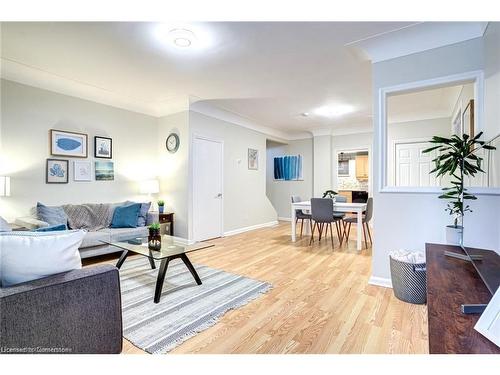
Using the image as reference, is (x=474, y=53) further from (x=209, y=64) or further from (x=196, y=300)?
(x=196, y=300)

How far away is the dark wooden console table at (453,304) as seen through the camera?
2.98ft

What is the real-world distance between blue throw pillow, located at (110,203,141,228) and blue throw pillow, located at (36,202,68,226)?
0.66m

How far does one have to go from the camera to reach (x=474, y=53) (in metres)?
2.32

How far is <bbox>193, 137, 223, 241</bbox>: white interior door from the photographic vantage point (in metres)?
4.77

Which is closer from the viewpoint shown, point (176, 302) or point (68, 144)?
point (176, 302)

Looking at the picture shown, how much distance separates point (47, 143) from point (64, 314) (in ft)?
11.1

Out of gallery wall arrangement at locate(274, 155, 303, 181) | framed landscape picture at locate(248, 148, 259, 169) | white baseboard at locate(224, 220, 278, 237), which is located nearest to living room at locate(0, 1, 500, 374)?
white baseboard at locate(224, 220, 278, 237)

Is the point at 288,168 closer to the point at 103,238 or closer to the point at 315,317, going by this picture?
the point at 103,238

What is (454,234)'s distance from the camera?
224 centimetres

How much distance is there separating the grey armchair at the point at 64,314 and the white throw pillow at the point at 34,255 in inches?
2.2

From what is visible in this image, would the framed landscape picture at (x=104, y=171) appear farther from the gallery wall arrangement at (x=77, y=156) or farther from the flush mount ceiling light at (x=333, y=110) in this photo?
the flush mount ceiling light at (x=333, y=110)

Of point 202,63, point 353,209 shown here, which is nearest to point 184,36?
point 202,63
